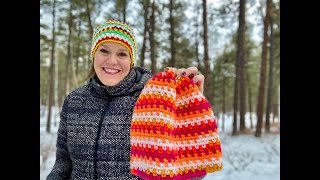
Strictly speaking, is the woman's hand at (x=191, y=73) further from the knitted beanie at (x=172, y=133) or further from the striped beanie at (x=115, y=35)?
the striped beanie at (x=115, y=35)

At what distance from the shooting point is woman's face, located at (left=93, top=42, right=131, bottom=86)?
5.31 ft

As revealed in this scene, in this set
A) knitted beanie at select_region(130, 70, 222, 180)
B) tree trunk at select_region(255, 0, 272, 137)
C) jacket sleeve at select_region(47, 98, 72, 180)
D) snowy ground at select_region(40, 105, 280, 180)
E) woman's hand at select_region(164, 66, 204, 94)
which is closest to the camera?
knitted beanie at select_region(130, 70, 222, 180)

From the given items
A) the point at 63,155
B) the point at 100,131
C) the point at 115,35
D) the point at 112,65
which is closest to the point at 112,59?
the point at 112,65

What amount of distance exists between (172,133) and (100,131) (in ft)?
1.44

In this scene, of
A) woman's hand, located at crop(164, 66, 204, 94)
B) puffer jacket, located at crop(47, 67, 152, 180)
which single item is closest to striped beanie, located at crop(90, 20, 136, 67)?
puffer jacket, located at crop(47, 67, 152, 180)

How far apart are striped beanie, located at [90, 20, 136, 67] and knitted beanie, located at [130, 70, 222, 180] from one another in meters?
0.30

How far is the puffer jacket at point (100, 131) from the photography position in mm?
1600

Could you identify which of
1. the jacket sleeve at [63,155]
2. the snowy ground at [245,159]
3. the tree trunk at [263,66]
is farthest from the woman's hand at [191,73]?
the tree trunk at [263,66]

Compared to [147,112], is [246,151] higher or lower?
lower

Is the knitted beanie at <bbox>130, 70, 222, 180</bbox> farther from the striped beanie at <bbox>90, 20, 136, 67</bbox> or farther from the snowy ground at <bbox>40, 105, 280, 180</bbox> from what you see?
the snowy ground at <bbox>40, 105, 280, 180</bbox>
